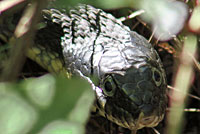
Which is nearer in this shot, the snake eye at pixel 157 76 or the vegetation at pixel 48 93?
the vegetation at pixel 48 93

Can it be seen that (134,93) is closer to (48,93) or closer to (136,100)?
(136,100)

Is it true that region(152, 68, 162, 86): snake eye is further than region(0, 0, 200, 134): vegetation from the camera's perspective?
Yes

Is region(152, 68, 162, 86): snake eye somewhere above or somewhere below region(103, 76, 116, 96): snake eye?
above

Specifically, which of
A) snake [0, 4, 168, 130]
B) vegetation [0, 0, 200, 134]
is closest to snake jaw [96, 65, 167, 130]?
snake [0, 4, 168, 130]

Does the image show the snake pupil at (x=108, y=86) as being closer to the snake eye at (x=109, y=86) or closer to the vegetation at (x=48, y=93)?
the snake eye at (x=109, y=86)

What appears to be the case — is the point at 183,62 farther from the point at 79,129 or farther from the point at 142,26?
the point at 142,26

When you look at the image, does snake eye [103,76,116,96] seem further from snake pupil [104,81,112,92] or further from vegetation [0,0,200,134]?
vegetation [0,0,200,134]

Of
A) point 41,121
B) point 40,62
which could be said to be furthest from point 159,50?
point 41,121

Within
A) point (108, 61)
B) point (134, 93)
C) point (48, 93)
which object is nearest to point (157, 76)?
point (134, 93)

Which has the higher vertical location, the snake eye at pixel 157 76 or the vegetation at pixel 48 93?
the vegetation at pixel 48 93

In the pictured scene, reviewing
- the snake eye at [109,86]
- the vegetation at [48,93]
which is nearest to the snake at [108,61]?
the snake eye at [109,86]
